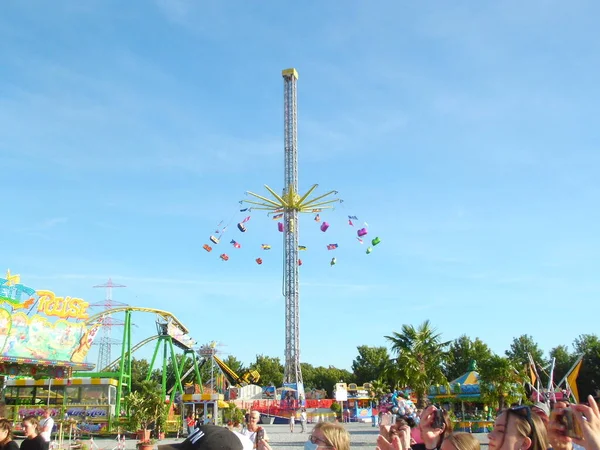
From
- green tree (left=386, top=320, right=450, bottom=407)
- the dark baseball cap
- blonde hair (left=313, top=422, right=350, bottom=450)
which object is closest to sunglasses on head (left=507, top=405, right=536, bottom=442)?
blonde hair (left=313, top=422, right=350, bottom=450)

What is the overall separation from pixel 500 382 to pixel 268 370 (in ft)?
187

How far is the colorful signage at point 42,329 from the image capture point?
34.0 m

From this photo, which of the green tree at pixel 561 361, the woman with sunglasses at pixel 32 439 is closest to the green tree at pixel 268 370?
the green tree at pixel 561 361

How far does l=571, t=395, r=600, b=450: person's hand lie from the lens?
281 centimetres

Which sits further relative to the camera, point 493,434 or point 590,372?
point 590,372

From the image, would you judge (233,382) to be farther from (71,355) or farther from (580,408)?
(580,408)

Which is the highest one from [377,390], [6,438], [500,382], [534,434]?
[534,434]

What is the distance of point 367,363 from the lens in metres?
80.7

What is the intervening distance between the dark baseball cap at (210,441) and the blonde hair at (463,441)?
6.28 ft

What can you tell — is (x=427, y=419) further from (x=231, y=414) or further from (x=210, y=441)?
(x=231, y=414)

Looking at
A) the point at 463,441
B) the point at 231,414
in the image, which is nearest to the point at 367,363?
the point at 231,414

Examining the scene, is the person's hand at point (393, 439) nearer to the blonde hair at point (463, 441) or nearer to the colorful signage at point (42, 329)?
the blonde hair at point (463, 441)

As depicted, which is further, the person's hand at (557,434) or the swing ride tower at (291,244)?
the swing ride tower at (291,244)

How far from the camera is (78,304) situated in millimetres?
38281
